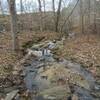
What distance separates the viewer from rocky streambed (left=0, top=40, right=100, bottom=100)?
8242 mm

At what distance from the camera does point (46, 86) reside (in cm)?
927

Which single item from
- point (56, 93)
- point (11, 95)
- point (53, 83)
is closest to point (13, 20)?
point (53, 83)

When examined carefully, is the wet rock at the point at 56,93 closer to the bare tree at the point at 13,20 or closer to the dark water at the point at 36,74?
the dark water at the point at 36,74

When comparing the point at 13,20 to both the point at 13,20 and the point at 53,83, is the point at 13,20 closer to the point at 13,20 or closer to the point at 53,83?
the point at 13,20

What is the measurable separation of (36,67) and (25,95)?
401 centimetres

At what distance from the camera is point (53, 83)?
9.59 m

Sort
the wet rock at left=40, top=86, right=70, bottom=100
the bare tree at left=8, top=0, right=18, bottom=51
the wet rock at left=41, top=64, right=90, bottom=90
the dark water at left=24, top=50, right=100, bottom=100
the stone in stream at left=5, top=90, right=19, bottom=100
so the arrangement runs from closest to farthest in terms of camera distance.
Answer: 1. the stone in stream at left=5, top=90, right=19, bottom=100
2. the wet rock at left=40, top=86, right=70, bottom=100
3. the dark water at left=24, top=50, right=100, bottom=100
4. the wet rock at left=41, top=64, right=90, bottom=90
5. the bare tree at left=8, top=0, right=18, bottom=51

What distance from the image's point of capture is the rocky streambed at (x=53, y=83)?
8242 mm

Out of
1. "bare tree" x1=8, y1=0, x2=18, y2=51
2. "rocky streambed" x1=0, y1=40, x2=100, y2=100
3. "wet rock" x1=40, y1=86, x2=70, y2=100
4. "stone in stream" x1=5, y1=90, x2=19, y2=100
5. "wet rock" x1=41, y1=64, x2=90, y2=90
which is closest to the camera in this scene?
"stone in stream" x1=5, y1=90, x2=19, y2=100

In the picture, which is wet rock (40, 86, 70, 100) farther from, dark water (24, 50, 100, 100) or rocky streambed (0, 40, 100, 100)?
dark water (24, 50, 100, 100)

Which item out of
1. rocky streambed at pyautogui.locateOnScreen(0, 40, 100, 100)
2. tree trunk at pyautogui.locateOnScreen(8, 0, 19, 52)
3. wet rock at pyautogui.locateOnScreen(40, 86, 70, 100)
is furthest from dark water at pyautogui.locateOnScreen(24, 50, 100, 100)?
tree trunk at pyautogui.locateOnScreen(8, 0, 19, 52)

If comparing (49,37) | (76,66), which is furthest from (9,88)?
(49,37)

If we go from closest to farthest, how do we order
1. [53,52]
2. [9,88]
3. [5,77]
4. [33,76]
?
[9,88] → [5,77] → [33,76] → [53,52]

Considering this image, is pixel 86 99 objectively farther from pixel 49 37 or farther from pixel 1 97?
pixel 49 37
